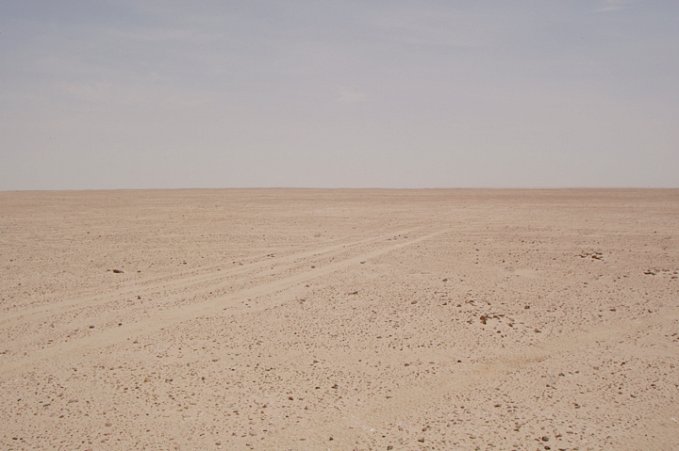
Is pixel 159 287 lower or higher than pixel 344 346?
higher

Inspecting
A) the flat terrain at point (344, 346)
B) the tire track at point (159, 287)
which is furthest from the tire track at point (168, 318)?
the tire track at point (159, 287)

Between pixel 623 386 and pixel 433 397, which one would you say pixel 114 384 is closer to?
pixel 433 397

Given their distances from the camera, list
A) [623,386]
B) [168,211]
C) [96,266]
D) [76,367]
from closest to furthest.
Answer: [623,386] → [76,367] → [96,266] → [168,211]

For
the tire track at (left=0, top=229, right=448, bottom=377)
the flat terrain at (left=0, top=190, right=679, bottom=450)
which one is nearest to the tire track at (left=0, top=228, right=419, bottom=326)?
the flat terrain at (left=0, top=190, right=679, bottom=450)

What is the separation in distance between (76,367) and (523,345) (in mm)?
4503

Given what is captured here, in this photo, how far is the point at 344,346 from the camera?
626 centimetres

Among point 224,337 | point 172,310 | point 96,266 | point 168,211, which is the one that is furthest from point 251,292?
point 168,211

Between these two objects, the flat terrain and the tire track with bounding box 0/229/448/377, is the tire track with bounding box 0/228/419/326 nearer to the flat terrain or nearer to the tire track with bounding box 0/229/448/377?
the flat terrain

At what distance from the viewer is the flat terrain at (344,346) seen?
4.39m

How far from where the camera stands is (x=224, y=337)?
654cm

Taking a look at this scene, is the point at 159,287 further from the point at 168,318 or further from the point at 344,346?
the point at 344,346

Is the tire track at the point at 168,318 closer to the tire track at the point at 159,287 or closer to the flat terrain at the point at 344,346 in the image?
the flat terrain at the point at 344,346

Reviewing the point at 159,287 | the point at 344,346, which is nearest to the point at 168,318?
the point at 159,287

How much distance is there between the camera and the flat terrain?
4.39m
